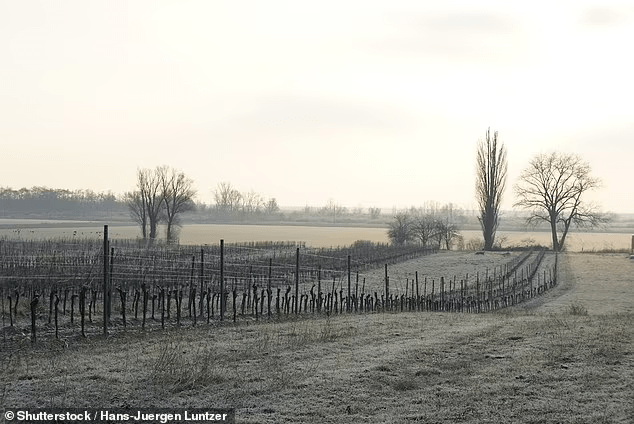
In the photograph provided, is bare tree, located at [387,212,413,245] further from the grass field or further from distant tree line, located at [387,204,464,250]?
the grass field

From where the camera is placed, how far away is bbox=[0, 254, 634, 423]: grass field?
6.92 m

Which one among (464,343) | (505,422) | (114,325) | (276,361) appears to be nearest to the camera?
(505,422)

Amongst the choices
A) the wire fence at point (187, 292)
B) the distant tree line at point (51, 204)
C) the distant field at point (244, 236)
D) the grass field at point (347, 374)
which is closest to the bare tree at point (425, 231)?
the distant field at point (244, 236)

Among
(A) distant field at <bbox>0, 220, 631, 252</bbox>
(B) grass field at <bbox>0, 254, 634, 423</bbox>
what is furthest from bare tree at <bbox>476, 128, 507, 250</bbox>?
(B) grass field at <bbox>0, 254, 634, 423</bbox>

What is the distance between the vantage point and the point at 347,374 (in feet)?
27.8

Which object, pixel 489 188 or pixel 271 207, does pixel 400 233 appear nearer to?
pixel 489 188

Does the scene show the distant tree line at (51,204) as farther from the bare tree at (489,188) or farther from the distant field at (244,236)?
the bare tree at (489,188)

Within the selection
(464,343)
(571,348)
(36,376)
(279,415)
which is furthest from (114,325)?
(571,348)

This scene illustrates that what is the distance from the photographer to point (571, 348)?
10602 millimetres

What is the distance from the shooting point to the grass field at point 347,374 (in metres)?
6.92

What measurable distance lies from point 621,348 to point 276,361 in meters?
5.82

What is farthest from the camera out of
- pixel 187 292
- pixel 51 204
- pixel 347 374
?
pixel 51 204

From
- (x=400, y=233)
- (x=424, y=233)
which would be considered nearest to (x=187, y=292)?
(x=400, y=233)

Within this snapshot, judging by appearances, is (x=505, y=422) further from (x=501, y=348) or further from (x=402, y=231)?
(x=402, y=231)
